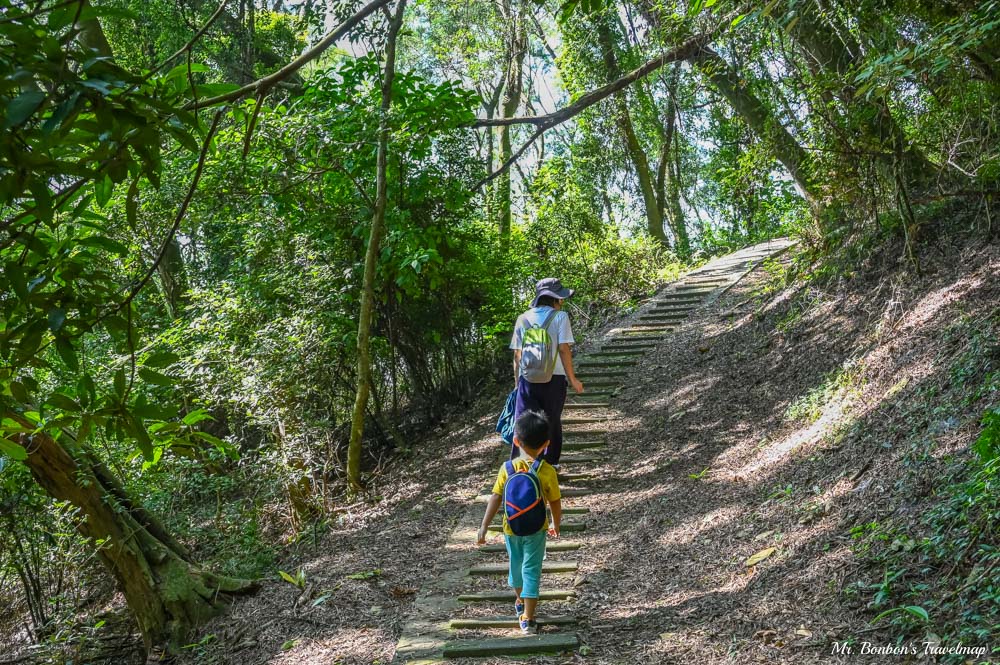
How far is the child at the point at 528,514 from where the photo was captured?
182 inches

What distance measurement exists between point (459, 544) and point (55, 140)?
527 cm

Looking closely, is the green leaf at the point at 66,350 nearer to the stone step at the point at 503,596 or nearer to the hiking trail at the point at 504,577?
the hiking trail at the point at 504,577

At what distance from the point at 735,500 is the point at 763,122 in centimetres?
598

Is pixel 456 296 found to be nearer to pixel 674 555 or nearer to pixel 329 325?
pixel 329 325

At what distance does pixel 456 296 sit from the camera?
1108 cm

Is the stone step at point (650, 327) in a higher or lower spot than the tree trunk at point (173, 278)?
lower

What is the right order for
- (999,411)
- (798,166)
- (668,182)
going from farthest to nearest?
(668,182)
(798,166)
(999,411)

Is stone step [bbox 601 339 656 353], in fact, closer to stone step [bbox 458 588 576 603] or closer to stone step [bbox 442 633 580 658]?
stone step [bbox 458 588 576 603]

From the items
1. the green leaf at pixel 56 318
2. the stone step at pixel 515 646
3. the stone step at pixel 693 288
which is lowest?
the stone step at pixel 515 646

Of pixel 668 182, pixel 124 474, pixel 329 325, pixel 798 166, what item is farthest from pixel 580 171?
pixel 124 474

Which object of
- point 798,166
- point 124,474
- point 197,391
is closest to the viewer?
point 124,474

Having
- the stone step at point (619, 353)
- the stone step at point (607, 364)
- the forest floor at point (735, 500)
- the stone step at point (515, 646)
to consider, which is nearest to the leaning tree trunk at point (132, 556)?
the forest floor at point (735, 500)

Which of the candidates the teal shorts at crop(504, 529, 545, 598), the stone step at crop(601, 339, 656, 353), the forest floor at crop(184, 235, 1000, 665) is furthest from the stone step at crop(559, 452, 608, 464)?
the stone step at crop(601, 339, 656, 353)

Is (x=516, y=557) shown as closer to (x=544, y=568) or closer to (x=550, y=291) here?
(x=544, y=568)
